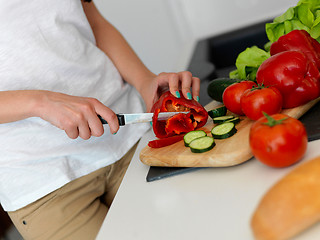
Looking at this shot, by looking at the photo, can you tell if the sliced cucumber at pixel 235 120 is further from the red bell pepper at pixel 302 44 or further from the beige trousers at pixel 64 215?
the beige trousers at pixel 64 215

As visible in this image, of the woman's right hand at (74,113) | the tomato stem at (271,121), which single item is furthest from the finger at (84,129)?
the tomato stem at (271,121)

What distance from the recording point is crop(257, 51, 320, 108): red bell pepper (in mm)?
1062

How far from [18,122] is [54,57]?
0.24 meters

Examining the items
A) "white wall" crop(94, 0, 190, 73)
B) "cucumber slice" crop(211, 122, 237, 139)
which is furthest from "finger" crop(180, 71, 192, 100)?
"white wall" crop(94, 0, 190, 73)

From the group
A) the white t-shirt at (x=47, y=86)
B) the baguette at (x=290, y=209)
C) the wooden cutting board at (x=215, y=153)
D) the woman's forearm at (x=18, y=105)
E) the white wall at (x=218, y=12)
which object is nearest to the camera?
the baguette at (x=290, y=209)

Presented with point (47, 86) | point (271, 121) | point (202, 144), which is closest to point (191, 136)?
point (202, 144)

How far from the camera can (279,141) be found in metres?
0.79

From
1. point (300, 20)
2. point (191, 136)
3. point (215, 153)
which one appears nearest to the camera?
point (215, 153)

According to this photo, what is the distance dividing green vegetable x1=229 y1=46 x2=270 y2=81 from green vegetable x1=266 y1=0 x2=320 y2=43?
8cm

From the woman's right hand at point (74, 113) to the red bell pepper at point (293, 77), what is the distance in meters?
0.45

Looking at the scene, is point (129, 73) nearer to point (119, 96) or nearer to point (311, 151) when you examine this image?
point (119, 96)

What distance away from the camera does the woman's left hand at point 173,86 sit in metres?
1.26

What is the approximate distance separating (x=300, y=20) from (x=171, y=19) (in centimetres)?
275

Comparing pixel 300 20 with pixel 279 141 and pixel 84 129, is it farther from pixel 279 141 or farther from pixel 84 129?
pixel 84 129
